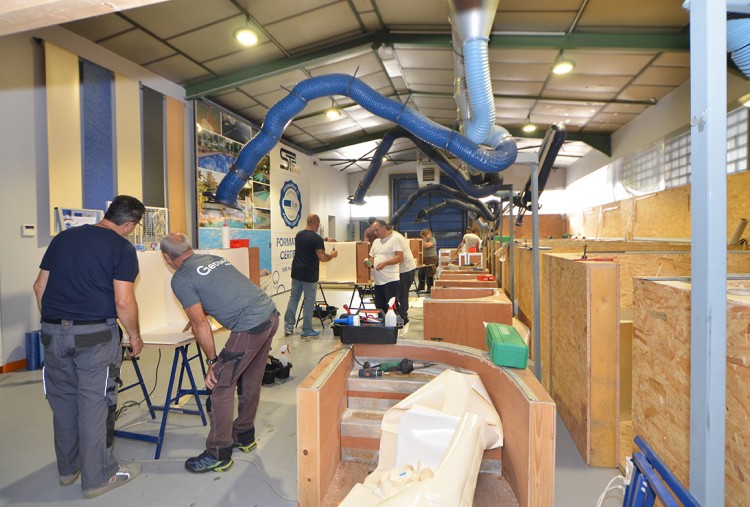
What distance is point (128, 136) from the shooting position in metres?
5.06

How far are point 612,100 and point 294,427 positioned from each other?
7874mm

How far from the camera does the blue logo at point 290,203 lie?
9.31 meters

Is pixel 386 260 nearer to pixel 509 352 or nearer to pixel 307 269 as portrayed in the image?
pixel 307 269

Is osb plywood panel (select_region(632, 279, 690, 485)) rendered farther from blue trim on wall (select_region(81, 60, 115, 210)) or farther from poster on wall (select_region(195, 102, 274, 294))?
poster on wall (select_region(195, 102, 274, 294))

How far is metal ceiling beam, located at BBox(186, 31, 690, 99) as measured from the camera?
500 centimetres

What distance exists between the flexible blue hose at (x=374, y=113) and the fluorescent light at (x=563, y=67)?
8.24 ft

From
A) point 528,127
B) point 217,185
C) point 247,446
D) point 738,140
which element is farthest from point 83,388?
point 528,127

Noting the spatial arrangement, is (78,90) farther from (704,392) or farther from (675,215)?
(675,215)

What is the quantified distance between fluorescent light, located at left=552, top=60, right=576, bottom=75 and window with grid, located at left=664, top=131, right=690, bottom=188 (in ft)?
6.98

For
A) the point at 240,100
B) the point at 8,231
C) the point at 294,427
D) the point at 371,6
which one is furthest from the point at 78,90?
the point at 294,427

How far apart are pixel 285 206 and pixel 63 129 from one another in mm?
5344

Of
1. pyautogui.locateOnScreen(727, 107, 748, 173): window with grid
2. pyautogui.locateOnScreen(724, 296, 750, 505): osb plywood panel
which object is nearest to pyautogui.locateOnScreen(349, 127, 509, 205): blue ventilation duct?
pyautogui.locateOnScreen(727, 107, 748, 173): window with grid

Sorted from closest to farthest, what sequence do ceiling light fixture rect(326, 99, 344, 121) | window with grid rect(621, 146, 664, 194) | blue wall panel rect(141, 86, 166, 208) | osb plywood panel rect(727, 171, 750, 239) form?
osb plywood panel rect(727, 171, 750, 239)
blue wall panel rect(141, 86, 166, 208)
window with grid rect(621, 146, 664, 194)
ceiling light fixture rect(326, 99, 344, 121)

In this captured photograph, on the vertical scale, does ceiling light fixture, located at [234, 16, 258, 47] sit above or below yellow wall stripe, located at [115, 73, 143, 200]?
above
